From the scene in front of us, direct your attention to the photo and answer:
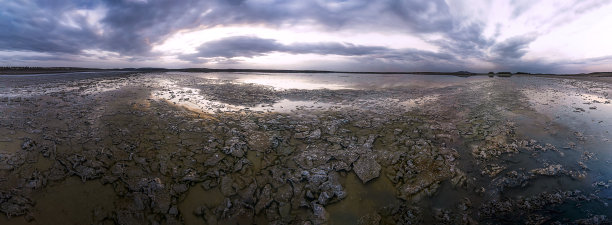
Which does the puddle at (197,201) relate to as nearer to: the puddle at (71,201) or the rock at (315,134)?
the puddle at (71,201)

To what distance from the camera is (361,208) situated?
17.8ft

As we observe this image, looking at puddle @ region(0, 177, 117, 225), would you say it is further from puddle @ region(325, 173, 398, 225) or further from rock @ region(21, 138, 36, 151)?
puddle @ region(325, 173, 398, 225)

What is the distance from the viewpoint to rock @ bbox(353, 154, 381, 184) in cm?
644

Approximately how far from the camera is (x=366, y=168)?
22.2 ft

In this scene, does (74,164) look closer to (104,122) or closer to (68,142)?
(68,142)

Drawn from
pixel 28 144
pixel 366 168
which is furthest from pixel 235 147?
pixel 28 144

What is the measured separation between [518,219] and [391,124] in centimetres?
613

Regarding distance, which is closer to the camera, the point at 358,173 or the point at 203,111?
the point at 358,173

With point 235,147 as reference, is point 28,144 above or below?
above

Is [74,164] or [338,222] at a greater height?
[74,164]

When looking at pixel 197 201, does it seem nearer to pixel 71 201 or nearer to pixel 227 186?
pixel 227 186

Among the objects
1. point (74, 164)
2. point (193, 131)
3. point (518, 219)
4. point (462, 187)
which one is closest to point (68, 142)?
point (74, 164)

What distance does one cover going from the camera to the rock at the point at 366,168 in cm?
644

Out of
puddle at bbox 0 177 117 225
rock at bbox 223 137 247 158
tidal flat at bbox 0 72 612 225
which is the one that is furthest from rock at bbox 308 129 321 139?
puddle at bbox 0 177 117 225
